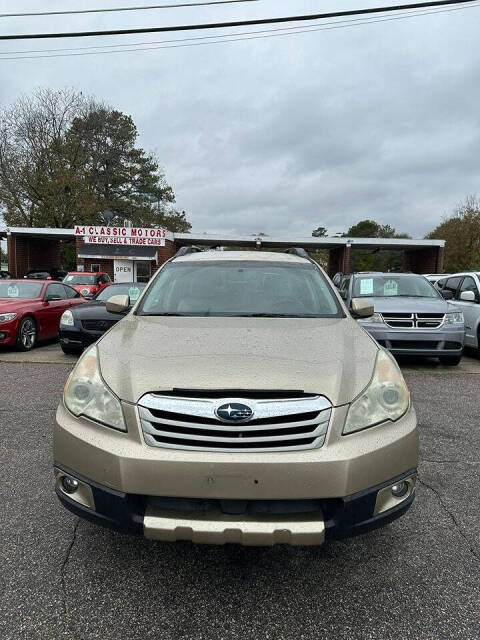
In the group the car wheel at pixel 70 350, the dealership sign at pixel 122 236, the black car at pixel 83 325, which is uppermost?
the dealership sign at pixel 122 236

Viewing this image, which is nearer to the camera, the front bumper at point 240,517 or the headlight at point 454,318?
the front bumper at point 240,517

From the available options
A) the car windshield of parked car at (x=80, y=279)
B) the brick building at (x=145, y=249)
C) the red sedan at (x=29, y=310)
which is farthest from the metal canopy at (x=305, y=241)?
the red sedan at (x=29, y=310)

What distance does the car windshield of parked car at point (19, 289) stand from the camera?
9.20m

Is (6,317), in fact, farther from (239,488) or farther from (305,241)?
(305,241)

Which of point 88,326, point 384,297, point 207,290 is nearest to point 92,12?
point 88,326

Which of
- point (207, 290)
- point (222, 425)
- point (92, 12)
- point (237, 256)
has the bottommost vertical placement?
point (222, 425)

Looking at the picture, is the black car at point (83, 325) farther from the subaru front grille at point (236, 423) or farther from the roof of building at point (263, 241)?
the roof of building at point (263, 241)

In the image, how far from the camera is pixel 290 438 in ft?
6.24

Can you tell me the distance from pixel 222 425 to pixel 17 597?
127cm

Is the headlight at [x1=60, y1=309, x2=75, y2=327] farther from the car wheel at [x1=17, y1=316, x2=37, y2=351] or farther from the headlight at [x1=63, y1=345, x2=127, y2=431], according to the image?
the headlight at [x1=63, y1=345, x2=127, y2=431]

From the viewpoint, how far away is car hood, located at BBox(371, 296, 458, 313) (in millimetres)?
7055

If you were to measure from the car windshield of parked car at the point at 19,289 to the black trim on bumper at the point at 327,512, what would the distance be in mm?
8275

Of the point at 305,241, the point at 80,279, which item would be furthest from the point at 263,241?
the point at 80,279

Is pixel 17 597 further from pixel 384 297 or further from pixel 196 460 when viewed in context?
pixel 384 297
